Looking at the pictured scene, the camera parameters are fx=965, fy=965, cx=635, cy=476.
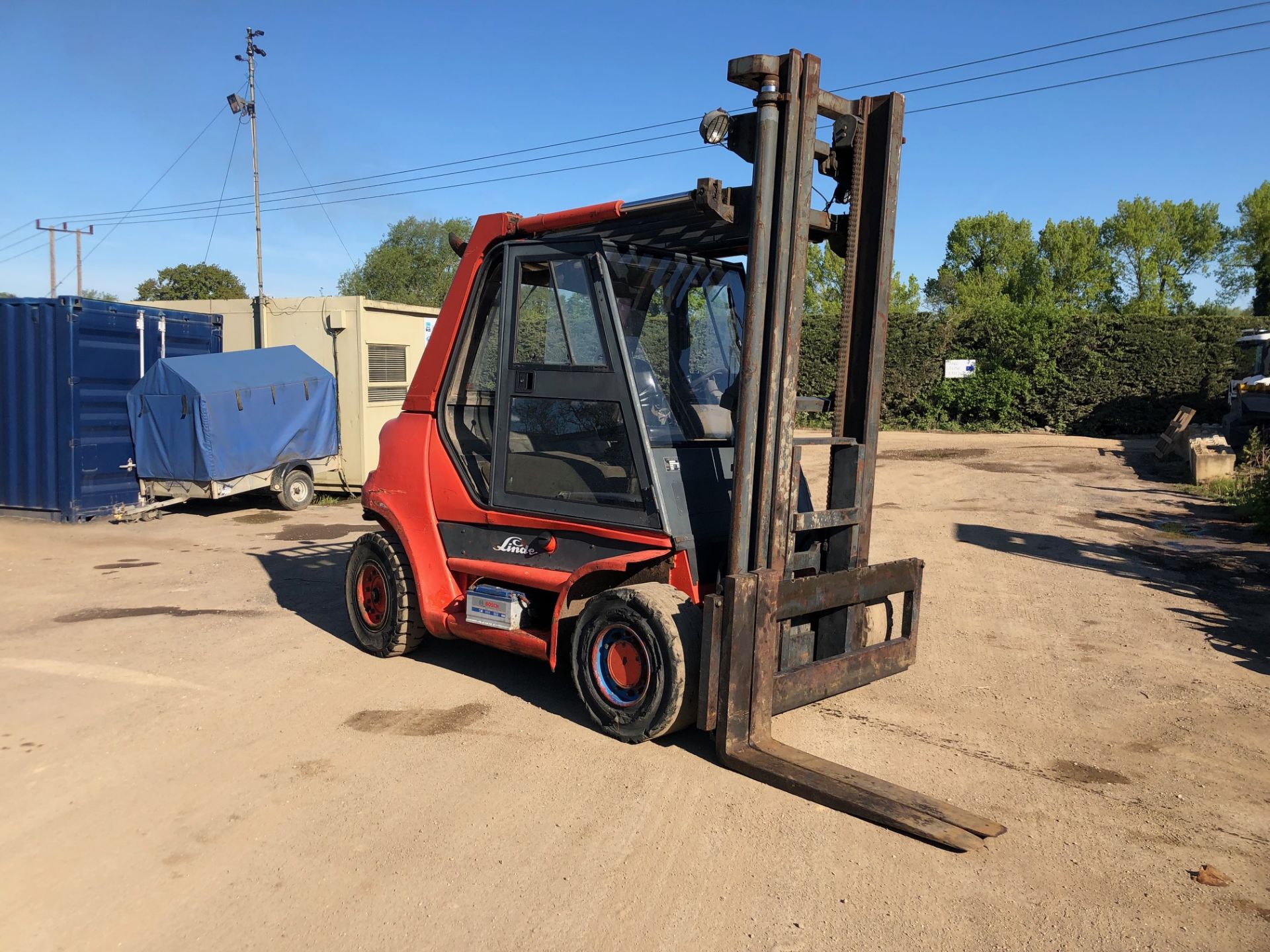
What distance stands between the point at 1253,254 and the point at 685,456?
55772mm

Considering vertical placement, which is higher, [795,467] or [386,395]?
[386,395]

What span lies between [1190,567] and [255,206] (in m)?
24.7

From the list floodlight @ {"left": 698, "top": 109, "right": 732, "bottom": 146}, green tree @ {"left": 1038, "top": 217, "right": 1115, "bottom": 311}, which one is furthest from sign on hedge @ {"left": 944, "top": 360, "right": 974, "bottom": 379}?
green tree @ {"left": 1038, "top": 217, "right": 1115, "bottom": 311}

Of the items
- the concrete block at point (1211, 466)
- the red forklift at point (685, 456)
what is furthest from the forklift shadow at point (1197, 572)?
the concrete block at point (1211, 466)

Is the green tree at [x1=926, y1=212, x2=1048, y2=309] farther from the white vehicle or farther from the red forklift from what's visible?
the red forklift

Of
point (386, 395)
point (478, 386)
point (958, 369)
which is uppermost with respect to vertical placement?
point (958, 369)

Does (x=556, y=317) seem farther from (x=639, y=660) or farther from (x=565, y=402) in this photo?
(x=639, y=660)

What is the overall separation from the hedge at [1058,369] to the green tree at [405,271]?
2686 centimetres

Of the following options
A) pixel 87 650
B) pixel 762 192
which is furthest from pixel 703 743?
pixel 87 650

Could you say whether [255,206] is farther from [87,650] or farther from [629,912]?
[629,912]

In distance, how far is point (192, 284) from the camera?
46656 millimetres

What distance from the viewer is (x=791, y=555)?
480 cm

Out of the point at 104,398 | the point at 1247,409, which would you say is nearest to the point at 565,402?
the point at 104,398

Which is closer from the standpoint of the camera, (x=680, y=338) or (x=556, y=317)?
(x=556, y=317)
